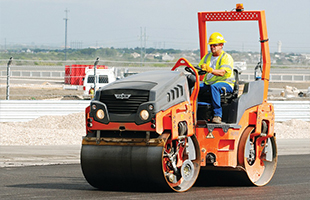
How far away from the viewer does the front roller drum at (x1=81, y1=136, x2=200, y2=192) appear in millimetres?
7537

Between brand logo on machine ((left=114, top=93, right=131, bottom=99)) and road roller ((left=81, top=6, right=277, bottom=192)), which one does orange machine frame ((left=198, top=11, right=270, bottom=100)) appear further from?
brand logo on machine ((left=114, top=93, right=131, bottom=99))

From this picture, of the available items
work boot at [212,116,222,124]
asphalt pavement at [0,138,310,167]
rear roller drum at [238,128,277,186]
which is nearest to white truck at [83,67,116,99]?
asphalt pavement at [0,138,310,167]

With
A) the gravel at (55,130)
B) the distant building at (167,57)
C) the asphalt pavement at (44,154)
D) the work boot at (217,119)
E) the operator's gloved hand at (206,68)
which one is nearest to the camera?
the operator's gloved hand at (206,68)

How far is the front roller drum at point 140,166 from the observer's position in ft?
24.7

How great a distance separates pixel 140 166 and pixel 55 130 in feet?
32.7

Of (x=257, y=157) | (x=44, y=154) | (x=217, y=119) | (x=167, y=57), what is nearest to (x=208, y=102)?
(x=217, y=119)

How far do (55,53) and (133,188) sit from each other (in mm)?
59970

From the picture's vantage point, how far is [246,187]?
9.08m

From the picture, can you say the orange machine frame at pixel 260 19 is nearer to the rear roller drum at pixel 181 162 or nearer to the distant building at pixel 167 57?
the rear roller drum at pixel 181 162

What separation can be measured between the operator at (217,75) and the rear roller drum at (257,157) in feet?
2.01

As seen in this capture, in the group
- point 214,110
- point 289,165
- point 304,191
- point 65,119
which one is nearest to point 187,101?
point 214,110

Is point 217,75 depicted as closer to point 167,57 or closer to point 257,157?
point 257,157

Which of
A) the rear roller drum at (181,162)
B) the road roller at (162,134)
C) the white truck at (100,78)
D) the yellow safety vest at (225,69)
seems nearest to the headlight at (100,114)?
the road roller at (162,134)

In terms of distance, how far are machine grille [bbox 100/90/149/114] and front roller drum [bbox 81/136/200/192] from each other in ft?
1.53
